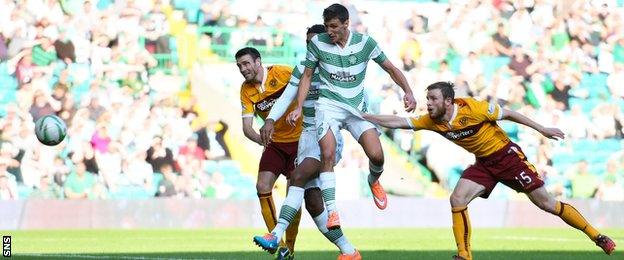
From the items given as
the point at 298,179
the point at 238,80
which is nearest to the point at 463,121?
the point at 298,179

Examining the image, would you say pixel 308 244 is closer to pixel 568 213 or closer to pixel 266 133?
pixel 568 213

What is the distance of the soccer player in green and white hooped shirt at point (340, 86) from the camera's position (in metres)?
10.4

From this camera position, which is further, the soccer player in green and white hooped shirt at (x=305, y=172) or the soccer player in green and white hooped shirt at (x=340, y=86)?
the soccer player in green and white hooped shirt at (x=340, y=86)

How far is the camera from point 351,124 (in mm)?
10648

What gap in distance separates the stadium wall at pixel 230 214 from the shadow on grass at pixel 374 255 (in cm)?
756

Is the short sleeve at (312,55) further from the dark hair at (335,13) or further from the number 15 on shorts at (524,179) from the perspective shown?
the number 15 on shorts at (524,179)

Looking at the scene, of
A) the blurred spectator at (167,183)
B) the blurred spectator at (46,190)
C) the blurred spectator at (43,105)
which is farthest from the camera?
the blurred spectator at (167,183)

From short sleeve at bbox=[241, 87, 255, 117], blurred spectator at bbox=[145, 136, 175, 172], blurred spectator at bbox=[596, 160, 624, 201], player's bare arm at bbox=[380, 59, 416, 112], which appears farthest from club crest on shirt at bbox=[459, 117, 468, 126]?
blurred spectator at bbox=[596, 160, 624, 201]

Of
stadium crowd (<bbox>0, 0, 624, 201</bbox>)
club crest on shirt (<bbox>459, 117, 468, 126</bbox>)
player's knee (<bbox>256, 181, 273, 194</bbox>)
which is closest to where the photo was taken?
club crest on shirt (<bbox>459, 117, 468, 126</bbox>)

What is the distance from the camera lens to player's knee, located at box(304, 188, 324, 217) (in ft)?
35.6

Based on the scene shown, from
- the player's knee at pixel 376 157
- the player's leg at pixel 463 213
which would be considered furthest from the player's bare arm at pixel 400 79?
the player's leg at pixel 463 213

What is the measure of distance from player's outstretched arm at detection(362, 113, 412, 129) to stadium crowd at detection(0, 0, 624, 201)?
11.0 metres

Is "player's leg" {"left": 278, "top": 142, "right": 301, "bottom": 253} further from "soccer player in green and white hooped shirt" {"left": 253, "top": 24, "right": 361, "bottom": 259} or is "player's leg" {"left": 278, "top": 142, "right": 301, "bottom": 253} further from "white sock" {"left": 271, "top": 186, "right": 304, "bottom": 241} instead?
"white sock" {"left": 271, "top": 186, "right": 304, "bottom": 241}

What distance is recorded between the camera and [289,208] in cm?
1028
